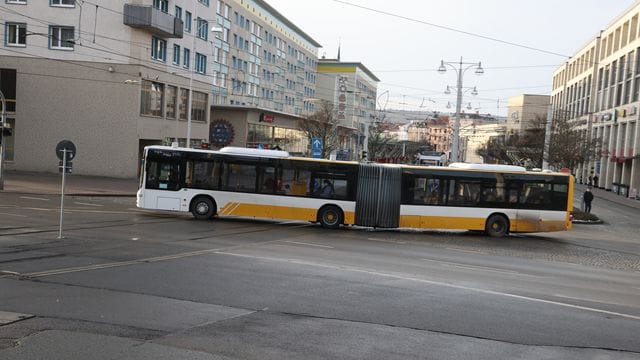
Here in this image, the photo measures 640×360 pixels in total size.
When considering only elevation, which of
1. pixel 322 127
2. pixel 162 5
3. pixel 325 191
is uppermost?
pixel 162 5

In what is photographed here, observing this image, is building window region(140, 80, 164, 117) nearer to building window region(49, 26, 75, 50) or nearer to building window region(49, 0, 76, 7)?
building window region(49, 26, 75, 50)

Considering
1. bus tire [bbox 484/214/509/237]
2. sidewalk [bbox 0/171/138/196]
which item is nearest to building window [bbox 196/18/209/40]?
sidewalk [bbox 0/171/138/196]

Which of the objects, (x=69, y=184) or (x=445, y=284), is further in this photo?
(x=69, y=184)

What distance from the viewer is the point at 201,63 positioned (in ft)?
171

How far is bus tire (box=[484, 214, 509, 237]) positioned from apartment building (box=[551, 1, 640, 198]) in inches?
1335

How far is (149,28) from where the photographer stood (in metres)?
41.3

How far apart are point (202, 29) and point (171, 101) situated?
9004mm

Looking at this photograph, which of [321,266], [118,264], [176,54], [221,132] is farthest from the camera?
[221,132]

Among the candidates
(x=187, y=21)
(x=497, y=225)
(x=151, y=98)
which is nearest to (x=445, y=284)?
(x=497, y=225)

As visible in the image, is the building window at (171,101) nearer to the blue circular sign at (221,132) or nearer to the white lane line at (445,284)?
the blue circular sign at (221,132)

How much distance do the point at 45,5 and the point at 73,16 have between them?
75.4 inches

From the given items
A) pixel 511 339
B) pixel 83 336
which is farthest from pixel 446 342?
pixel 83 336

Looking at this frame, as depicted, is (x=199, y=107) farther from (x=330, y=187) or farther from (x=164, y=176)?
(x=330, y=187)

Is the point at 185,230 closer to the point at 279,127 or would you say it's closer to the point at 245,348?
the point at 245,348
